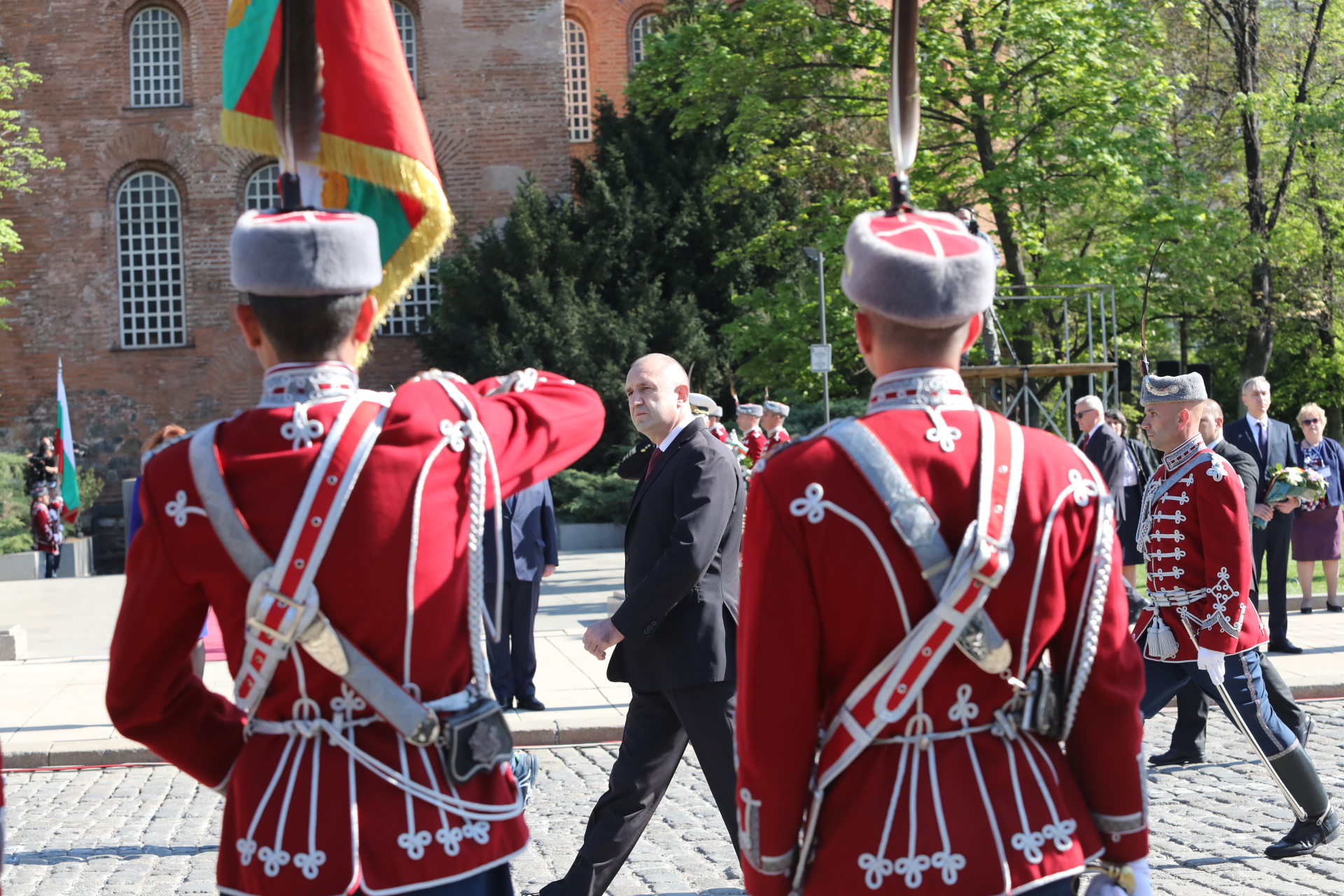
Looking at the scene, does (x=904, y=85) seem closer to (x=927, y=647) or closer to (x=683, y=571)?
(x=927, y=647)

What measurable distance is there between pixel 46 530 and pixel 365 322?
70.4ft

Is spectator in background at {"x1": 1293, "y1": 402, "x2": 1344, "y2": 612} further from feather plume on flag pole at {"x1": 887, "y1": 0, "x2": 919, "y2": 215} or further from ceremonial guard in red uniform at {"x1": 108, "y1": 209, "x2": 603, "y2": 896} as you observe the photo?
ceremonial guard in red uniform at {"x1": 108, "y1": 209, "x2": 603, "y2": 896}

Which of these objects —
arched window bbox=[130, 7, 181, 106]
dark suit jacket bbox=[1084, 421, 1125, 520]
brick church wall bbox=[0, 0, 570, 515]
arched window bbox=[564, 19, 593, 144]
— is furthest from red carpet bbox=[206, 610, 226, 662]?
arched window bbox=[564, 19, 593, 144]

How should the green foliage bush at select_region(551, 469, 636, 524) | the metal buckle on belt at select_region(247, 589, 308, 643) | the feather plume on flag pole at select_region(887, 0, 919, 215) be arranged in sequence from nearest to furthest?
1. the metal buckle on belt at select_region(247, 589, 308, 643)
2. the feather plume on flag pole at select_region(887, 0, 919, 215)
3. the green foliage bush at select_region(551, 469, 636, 524)

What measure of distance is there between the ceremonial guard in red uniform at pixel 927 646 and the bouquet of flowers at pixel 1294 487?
969cm

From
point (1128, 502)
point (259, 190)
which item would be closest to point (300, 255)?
point (1128, 502)

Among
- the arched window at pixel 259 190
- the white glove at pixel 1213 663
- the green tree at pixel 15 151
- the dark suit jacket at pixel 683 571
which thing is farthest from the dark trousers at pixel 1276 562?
the arched window at pixel 259 190

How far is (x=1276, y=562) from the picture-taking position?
11438 millimetres

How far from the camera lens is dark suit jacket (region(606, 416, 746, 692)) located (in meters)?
4.90

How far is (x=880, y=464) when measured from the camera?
2.45 m

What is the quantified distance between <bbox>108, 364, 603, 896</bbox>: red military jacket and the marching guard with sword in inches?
23.0

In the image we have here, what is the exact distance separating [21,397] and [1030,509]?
99.6 feet

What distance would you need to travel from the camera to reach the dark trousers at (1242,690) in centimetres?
557

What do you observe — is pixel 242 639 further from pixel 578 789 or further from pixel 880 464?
pixel 578 789
